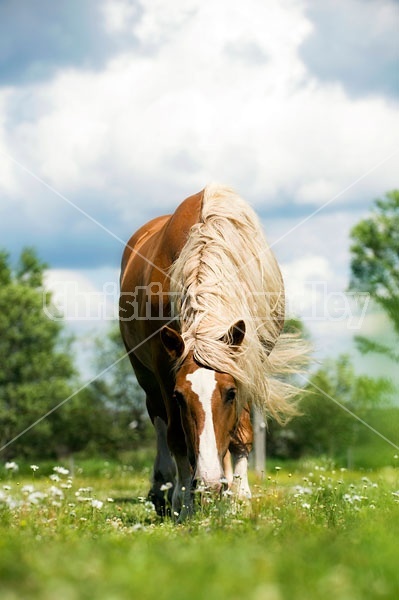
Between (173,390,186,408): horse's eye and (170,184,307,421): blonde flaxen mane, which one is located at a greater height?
(170,184,307,421): blonde flaxen mane

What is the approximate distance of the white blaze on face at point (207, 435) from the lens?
5.02m

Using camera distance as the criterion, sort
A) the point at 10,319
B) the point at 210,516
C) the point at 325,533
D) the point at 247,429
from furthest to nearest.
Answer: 1. the point at 10,319
2. the point at 247,429
3. the point at 210,516
4. the point at 325,533

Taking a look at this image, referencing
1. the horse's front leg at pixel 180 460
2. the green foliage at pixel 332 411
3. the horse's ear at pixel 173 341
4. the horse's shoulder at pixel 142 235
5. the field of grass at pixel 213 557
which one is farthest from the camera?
the horse's shoulder at pixel 142 235

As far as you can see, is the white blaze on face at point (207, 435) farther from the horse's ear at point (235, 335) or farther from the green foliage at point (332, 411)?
the green foliage at point (332, 411)

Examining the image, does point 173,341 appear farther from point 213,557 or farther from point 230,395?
point 213,557

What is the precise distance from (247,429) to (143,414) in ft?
106

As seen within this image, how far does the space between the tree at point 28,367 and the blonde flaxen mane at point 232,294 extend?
30.5m

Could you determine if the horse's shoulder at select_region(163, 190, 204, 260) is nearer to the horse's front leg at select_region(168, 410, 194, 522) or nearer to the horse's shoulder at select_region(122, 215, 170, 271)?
the horse's front leg at select_region(168, 410, 194, 522)

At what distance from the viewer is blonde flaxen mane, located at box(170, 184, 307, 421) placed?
222 inches

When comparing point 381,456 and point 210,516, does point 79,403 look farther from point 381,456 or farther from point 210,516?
point 210,516

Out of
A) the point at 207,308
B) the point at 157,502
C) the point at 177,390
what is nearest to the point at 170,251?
the point at 207,308

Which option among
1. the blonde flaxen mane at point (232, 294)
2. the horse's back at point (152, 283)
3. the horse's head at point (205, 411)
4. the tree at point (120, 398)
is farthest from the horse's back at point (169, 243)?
the tree at point (120, 398)

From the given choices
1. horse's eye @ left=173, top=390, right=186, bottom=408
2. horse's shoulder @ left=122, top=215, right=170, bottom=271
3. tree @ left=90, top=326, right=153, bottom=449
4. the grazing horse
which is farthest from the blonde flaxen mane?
tree @ left=90, top=326, right=153, bottom=449

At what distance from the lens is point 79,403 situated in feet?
125
